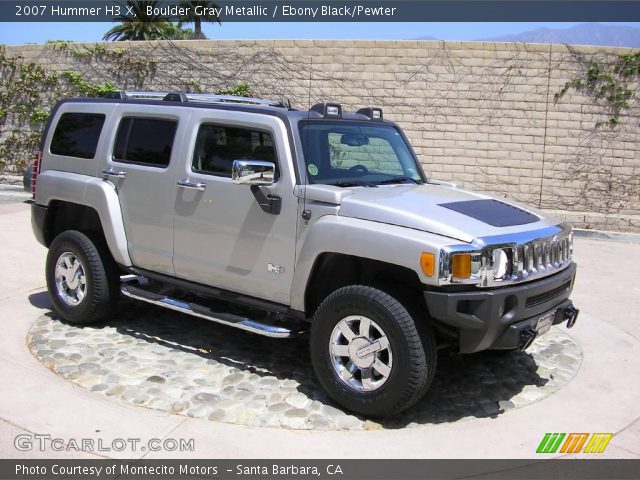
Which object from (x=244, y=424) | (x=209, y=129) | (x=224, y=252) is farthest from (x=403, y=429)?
(x=209, y=129)

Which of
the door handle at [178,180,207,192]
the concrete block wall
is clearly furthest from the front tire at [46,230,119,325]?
the concrete block wall

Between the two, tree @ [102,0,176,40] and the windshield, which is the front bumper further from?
tree @ [102,0,176,40]

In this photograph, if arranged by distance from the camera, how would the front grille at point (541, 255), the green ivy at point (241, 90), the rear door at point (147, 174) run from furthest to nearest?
the green ivy at point (241, 90), the rear door at point (147, 174), the front grille at point (541, 255)

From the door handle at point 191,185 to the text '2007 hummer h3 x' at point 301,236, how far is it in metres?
0.01

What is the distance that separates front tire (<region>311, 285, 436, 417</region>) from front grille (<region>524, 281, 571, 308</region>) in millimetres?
691

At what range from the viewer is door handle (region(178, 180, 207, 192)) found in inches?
195

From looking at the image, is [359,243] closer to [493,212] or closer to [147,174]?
[493,212]

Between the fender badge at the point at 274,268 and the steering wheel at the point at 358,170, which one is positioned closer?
the fender badge at the point at 274,268

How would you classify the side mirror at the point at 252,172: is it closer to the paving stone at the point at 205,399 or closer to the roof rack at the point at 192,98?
the roof rack at the point at 192,98

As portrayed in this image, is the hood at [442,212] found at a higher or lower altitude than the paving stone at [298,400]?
higher

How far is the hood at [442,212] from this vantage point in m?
3.97

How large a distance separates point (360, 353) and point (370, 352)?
7 centimetres

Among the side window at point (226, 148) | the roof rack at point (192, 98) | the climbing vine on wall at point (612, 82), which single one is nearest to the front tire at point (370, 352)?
the side window at point (226, 148)

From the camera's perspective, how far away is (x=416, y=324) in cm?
397
